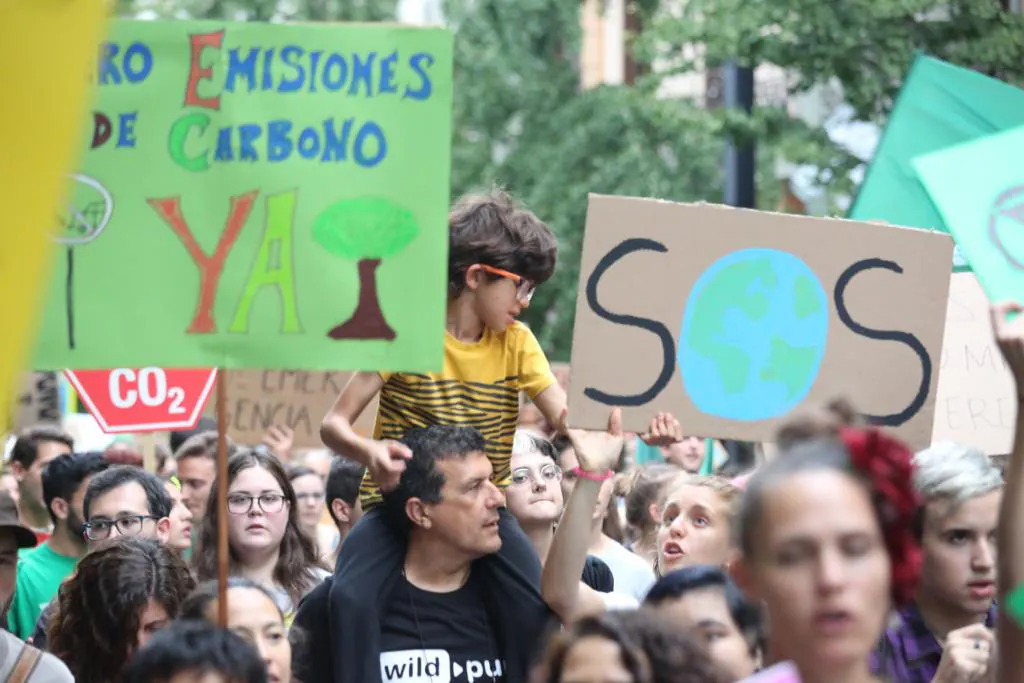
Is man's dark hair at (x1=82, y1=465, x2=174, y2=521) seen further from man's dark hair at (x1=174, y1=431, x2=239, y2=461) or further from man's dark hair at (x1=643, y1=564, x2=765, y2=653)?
man's dark hair at (x1=643, y1=564, x2=765, y2=653)

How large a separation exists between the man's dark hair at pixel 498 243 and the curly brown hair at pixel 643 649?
6.24 ft

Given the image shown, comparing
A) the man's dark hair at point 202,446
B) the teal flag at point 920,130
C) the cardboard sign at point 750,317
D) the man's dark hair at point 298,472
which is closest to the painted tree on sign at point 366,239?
the cardboard sign at point 750,317

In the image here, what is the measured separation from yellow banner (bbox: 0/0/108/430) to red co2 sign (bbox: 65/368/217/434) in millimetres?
4644

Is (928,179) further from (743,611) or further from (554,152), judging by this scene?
(554,152)

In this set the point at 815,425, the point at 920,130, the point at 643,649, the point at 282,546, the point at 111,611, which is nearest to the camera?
the point at 643,649

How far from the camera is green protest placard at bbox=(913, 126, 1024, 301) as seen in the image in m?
4.98

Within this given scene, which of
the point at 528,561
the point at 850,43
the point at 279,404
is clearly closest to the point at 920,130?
the point at 528,561

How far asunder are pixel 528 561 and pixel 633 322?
702 millimetres

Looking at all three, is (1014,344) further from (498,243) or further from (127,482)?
(127,482)

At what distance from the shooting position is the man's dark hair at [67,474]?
22.9 feet

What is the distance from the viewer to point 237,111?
4.23 metres

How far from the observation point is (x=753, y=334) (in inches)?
189

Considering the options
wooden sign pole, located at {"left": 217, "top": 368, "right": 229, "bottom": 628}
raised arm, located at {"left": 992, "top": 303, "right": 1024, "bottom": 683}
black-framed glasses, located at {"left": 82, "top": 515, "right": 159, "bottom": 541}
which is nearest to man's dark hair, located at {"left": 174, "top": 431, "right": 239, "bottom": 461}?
Answer: black-framed glasses, located at {"left": 82, "top": 515, "right": 159, "bottom": 541}

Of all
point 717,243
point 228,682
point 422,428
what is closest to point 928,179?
point 717,243
